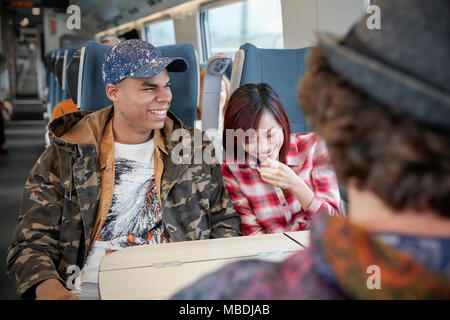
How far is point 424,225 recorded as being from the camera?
495 millimetres

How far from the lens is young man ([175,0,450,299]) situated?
0.46 m

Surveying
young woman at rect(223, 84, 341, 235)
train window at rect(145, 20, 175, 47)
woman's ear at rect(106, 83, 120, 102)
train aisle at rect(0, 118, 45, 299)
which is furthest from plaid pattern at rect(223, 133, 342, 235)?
train window at rect(145, 20, 175, 47)

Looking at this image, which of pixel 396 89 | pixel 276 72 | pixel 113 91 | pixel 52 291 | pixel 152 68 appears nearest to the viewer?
pixel 396 89

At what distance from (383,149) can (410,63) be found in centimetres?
10

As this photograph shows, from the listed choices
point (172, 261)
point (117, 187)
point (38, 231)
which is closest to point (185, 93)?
point (117, 187)

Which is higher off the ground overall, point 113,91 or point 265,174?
point 113,91

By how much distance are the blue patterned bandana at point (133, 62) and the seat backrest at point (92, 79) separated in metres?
0.26

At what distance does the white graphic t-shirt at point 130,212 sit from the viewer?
6.01ft

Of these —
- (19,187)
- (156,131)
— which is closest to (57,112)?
(156,131)

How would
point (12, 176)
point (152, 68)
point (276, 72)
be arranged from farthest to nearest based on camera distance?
point (12, 176) < point (276, 72) < point (152, 68)

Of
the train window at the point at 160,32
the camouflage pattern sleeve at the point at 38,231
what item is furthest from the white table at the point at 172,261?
the train window at the point at 160,32

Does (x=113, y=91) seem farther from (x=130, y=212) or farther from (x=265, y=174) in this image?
(x=265, y=174)

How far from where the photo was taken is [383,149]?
49 centimetres

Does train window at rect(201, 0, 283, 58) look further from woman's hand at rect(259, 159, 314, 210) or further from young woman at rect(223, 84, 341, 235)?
woman's hand at rect(259, 159, 314, 210)
